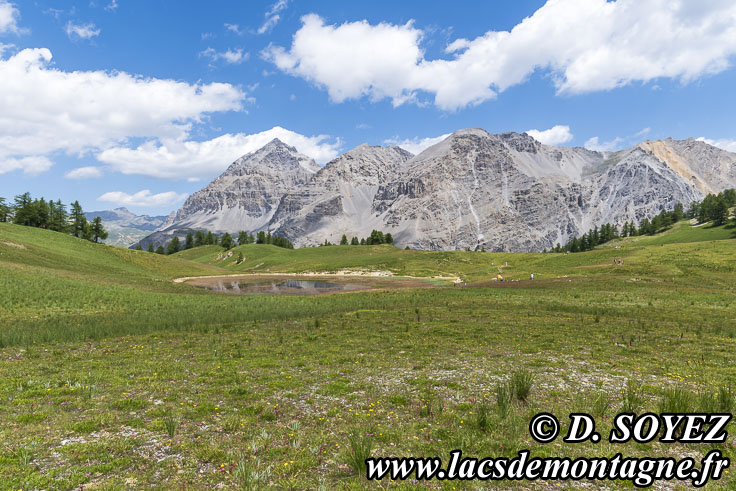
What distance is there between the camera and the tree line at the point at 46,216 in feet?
373

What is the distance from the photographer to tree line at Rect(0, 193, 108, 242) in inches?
4471

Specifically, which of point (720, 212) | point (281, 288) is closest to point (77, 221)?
point (281, 288)

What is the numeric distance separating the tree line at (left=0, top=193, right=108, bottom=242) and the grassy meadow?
4202 inches

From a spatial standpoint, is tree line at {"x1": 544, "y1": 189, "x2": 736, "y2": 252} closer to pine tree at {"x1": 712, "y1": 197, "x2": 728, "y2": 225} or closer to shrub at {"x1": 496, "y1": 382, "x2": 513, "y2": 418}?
pine tree at {"x1": 712, "y1": 197, "x2": 728, "y2": 225}

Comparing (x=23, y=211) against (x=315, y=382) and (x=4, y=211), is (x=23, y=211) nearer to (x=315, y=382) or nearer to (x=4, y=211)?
(x=4, y=211)

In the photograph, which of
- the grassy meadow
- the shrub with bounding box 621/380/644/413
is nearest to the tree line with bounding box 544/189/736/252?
the grassy meadow

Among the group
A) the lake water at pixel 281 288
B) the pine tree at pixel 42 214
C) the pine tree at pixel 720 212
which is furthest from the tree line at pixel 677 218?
the pine tree at pixel 42 214

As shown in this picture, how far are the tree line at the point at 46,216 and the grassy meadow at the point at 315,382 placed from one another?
350 ft

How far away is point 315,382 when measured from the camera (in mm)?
15117

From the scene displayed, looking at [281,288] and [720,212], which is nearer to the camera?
[281,288]

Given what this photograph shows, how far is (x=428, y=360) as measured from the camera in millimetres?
18328

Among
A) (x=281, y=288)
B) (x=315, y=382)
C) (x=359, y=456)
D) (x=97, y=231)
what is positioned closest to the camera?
(x=359, y=456)

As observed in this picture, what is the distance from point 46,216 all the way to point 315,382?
154985mm

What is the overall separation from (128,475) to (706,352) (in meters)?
28.2
